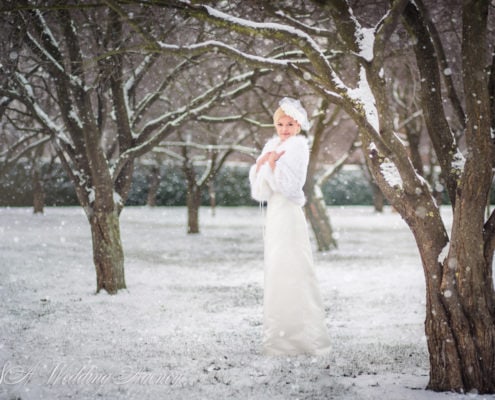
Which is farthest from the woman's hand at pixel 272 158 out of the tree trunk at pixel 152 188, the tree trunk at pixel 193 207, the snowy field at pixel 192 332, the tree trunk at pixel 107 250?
the tree trunk at pixel 152 188

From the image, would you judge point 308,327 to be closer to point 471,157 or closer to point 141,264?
point 471,157

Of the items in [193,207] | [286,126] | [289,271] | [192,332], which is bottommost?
[192,332]

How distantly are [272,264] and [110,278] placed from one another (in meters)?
4.00

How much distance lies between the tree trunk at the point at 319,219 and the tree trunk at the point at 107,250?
22.7 ft

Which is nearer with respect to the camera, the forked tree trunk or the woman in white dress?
the forked tree trunk

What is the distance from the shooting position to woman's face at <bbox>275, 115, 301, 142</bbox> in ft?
15.5

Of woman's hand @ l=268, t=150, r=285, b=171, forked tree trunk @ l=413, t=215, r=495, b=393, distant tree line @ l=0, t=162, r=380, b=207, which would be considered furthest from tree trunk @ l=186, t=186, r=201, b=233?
forked tree trunk @ l=413, t=215, r=495, b=393

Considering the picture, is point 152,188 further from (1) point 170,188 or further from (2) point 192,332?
(2) point 192,332

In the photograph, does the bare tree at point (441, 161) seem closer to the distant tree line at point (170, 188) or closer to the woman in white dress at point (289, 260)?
the woman in white dress at point (289, 260)

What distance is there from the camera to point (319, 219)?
13984mm

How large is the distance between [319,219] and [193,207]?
6.24 metres

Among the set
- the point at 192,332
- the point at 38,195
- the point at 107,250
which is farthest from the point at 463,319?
the point at 38,195

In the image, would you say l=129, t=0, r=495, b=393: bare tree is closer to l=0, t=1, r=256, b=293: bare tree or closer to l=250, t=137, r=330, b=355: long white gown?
l=250, t=137, r=330, b=355: long white gown

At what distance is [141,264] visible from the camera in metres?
11.5
